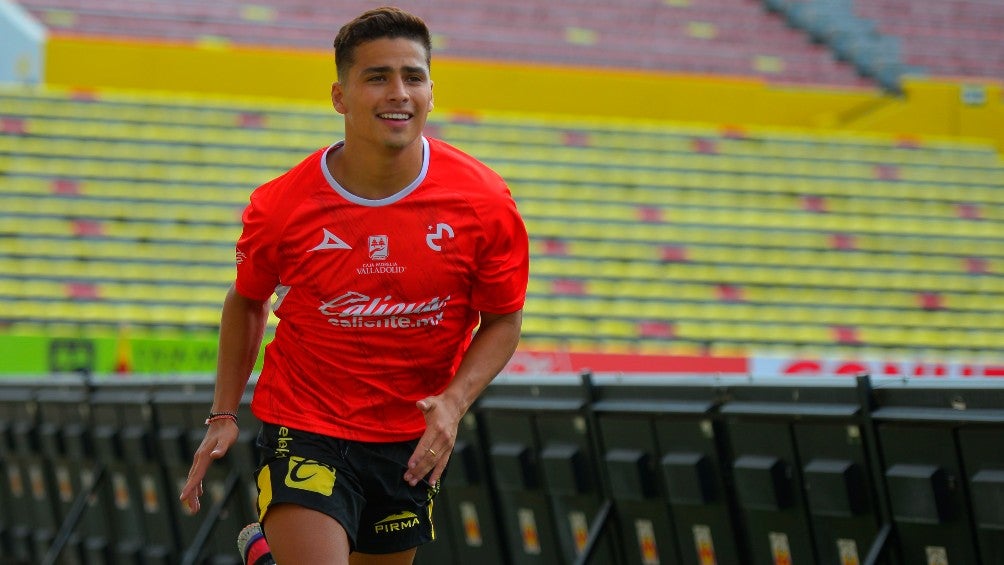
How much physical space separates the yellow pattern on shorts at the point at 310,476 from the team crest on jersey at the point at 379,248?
1.63ft

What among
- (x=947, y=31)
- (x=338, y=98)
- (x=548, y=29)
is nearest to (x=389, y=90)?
(x=338, y=98)

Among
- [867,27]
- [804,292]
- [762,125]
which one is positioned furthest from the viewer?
[867,27]

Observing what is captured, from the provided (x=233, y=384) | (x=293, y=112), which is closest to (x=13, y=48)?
(x=293, y=112)

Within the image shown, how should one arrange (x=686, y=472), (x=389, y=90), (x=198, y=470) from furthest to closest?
(x=686, y=472) → (x=198, y=470) → (x=389, y=90)

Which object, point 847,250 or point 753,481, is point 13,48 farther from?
point 753,481

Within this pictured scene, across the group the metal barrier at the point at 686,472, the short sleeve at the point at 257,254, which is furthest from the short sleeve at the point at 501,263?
the metal barrier at the point at 686,472

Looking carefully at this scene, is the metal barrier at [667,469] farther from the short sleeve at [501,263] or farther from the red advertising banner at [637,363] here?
the red advertising banner at [637,363]

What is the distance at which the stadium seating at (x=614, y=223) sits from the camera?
65.8 ft

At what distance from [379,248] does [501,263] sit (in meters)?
0.29

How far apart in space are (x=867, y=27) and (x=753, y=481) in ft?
81.8

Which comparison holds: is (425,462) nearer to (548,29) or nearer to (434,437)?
(434,437)

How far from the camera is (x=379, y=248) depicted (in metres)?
3.86

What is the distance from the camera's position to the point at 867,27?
29359mm

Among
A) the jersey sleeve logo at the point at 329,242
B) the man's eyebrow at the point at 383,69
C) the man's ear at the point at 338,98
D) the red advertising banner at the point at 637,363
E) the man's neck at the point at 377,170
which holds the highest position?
the man's eyebrow at the point at 383,69
